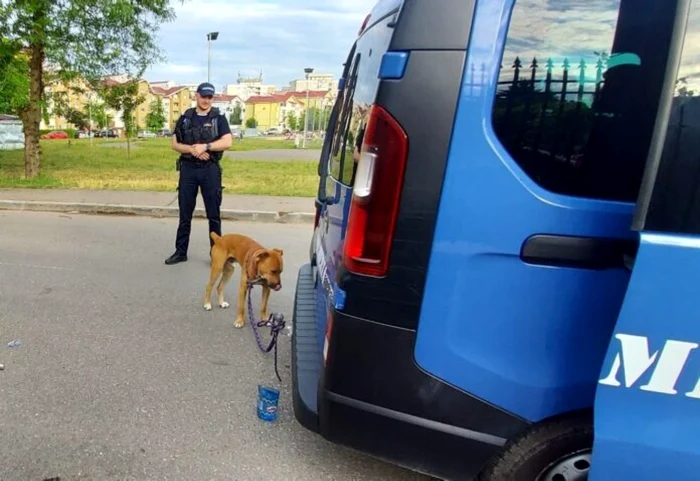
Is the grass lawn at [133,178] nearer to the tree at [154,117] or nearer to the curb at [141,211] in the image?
the curb at [141,211]

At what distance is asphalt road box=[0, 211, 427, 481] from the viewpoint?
245 cm

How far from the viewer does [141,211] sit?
8.59 m

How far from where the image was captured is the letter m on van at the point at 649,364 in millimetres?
1520

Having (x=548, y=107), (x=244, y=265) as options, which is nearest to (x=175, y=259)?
(x=244, y=265)

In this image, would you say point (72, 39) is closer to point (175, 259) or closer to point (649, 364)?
point (175, 259)

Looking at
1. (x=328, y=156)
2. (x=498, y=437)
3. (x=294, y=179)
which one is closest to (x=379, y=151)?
(x=498, y=437)

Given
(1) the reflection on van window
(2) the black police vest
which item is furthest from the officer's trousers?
(1) the reflection on van window

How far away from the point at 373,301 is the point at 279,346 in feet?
7.12

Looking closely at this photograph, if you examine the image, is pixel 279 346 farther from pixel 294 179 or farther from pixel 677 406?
pixel 294 179

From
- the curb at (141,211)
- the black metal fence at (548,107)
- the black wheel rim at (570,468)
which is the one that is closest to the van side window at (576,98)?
the black metal fence at (548,107)

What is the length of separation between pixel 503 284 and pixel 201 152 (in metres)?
4.32

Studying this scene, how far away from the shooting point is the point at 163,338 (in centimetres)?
383

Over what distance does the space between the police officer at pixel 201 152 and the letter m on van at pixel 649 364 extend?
14.8ft

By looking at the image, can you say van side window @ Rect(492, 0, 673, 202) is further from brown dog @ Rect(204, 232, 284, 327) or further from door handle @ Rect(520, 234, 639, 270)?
brown dog @ Rect(204, 232, 284, 327)
